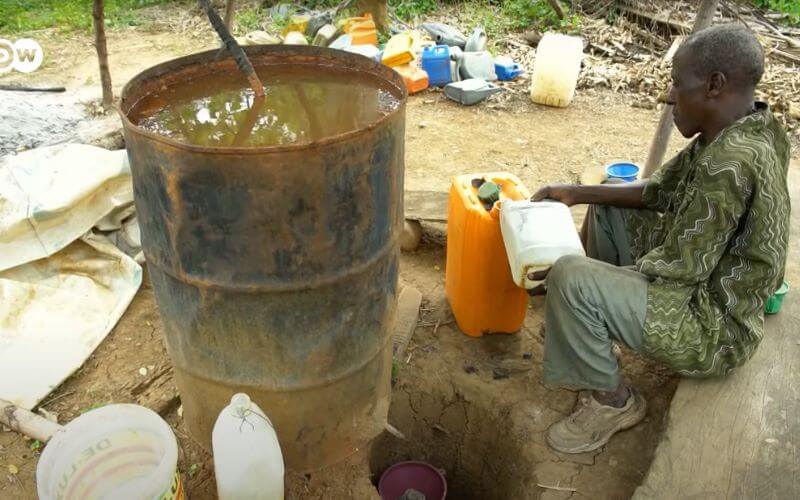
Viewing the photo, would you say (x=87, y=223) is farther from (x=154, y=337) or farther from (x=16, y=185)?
(x=154, y=337)

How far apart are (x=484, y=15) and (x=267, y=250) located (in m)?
6.96

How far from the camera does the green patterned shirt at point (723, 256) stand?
1950 mm

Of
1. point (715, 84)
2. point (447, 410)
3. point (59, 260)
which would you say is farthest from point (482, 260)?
point (59, 260)

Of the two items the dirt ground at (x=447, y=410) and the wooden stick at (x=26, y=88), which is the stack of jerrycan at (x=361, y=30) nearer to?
the wooden stick at (x=26, y=88)

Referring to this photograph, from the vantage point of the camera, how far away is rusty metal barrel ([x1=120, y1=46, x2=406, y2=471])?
1.63m

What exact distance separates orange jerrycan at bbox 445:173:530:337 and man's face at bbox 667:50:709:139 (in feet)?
2.34

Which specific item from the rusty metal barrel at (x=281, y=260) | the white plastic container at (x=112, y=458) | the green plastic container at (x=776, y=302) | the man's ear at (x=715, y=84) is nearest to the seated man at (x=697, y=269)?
the man's ear at (x=715, y=84)

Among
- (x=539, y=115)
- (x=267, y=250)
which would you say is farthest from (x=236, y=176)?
(x=539, y=115)

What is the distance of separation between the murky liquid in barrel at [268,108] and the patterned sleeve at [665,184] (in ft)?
3.78

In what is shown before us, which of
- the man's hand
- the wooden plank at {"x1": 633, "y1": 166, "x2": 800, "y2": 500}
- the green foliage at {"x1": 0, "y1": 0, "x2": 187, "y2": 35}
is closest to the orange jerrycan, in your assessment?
the man's hand

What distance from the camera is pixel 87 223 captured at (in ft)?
10.3

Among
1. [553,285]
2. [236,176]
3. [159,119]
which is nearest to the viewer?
[236,176]

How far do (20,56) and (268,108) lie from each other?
20.5ft

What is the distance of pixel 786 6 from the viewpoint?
22.8 feet
